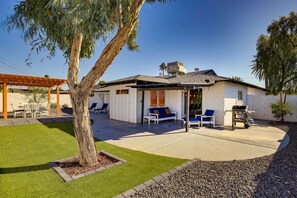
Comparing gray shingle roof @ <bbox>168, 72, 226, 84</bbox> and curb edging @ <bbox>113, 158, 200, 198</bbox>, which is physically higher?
gray shingle roof @ <bbox>168, 72, 226, 84</bbox>

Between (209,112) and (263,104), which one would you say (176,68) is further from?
(263,104)

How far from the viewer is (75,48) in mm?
3938

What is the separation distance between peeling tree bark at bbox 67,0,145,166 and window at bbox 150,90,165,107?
349 inches

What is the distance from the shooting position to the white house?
420 inches

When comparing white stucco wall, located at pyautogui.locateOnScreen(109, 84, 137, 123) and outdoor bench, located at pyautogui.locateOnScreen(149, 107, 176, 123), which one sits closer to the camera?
outdoor bench, located at pyautogui.locateOnScreen(149, 107, 176, 123)

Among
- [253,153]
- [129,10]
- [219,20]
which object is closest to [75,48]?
[129,10]

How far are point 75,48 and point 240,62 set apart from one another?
54.9 feet

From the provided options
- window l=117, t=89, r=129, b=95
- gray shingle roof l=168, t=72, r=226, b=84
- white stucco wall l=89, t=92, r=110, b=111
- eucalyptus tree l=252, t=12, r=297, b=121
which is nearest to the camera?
gray shingle roof l=168, t=72, r=226, b=84

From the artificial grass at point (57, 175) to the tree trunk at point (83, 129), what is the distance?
23.2 inches

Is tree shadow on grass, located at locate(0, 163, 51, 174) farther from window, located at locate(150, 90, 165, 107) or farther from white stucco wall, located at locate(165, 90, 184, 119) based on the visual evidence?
white stucco wall, located at locate(165, 90, 184, 119)

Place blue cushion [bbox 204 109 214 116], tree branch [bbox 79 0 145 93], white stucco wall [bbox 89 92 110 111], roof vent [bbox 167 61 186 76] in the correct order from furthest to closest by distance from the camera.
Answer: white stucco wall [bbox 89 92 110 111]
roof vent [bbox 167 61 186 76]
blue cushion [bbox 204 109 214 116]
tree branch [bbox 79 0 145 93]

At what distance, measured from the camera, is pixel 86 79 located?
3.83 metres

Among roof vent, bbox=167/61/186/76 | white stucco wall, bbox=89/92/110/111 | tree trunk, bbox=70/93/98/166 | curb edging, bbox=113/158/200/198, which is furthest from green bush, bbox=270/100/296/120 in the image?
white stucco wall, bbox=89/92/110/111

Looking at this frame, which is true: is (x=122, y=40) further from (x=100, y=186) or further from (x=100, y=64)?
(x=100, y=186)
